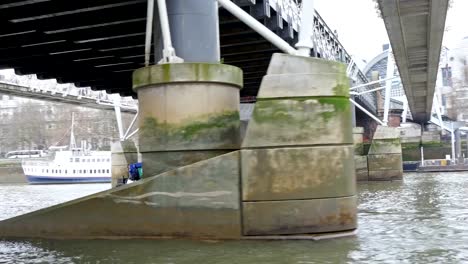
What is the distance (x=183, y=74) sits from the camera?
8953 millimetres

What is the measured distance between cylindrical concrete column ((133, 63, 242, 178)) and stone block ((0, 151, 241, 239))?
636mm

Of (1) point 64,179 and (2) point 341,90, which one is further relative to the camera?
(1) point 64,179

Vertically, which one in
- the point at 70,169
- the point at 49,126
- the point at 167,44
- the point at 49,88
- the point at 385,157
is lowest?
the point at 70,169

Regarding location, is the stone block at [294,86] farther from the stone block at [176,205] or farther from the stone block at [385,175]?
the stone block at [385,175]

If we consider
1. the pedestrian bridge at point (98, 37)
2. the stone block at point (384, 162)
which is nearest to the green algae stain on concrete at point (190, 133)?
the pedestrian bridge at point (98, 37)

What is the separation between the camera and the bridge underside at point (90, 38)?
14.0 m

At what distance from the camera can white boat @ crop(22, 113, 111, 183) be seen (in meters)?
54.3

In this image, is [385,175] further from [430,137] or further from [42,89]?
[430,137]

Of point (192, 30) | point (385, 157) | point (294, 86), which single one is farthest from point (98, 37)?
point (385, 157)

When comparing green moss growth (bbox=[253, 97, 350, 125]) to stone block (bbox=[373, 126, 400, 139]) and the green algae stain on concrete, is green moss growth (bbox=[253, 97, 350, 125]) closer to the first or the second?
the green algae stain on concrete

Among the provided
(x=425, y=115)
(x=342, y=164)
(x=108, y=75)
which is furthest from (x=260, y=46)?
(x=425, y=115)

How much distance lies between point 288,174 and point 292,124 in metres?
0.69

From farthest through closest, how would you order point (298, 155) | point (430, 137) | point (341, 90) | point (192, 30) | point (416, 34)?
point (430, 137) → point (416, 34) → point (192, 30) → point (341, 90) → point (298, 155)

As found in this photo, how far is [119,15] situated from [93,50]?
417cm
